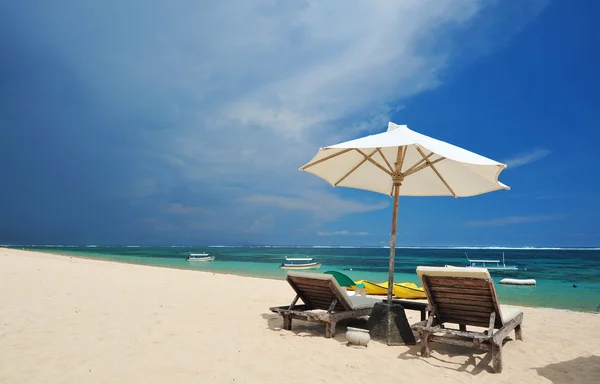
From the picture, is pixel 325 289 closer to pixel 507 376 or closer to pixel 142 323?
pixel 507 376

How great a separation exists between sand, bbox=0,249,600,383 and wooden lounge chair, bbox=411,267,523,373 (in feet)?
0.99

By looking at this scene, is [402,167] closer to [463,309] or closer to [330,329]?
[463,309]

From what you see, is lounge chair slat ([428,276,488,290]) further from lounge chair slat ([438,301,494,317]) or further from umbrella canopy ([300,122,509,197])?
umbrella canopy ([300,122,509,197])

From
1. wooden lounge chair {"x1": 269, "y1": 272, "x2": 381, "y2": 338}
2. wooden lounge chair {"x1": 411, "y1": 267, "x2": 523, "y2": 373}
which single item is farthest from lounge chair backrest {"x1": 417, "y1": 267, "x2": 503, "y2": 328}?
wooden lounge chair {"x1": 269, "y1": 272, "x2": 381, "y2": 338}

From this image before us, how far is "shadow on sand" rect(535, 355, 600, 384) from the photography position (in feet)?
13.8

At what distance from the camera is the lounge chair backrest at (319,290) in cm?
551

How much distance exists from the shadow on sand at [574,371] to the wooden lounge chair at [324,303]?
7.74 feet

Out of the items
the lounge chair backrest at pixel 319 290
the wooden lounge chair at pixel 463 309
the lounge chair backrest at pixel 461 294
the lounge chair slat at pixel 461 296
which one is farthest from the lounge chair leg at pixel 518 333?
the lounge chair backrest at pixel 319 290

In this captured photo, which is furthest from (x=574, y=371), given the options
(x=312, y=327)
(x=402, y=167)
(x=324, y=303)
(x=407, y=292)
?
(x=407, y=292)

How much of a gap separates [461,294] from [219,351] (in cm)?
301

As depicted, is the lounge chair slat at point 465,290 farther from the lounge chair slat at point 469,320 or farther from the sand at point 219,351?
the sand at point 219,351

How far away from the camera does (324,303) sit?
5988mm

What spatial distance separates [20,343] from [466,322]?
5457mm

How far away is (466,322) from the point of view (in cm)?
496
